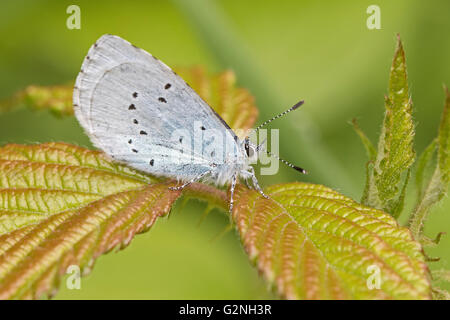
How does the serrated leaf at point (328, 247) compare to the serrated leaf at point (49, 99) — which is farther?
the serrated leaf at point (49, 99)

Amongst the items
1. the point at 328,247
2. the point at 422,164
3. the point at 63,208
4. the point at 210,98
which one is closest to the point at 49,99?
the point at 210,98

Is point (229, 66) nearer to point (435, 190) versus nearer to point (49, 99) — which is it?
point (49, 99)

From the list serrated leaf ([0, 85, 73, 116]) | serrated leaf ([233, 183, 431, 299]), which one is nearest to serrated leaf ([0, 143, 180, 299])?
serrated leaf ([233, 183, 431, 299])

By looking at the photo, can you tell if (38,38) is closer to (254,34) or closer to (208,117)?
(254,34)

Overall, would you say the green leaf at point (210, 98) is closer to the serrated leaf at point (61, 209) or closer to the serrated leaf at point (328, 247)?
the serrated leaf at point (61, 209)

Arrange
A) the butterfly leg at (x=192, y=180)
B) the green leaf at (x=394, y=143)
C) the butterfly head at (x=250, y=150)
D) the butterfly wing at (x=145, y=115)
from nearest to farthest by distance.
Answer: the green leaf at (x=394, y=143) → the butterfly leg at (x=192, y=180) → the butterfly wing at (x=145, y=115) → the butterfly head at (x=250, y=150)

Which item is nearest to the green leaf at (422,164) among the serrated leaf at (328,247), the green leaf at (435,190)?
the green leaf at (435,190)

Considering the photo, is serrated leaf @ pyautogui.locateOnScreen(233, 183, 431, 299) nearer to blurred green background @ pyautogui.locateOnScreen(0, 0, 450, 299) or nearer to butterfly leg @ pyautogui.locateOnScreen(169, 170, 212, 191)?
butterfly leg @ pyautogui.locateOnScreen(169, 170, 212, 191)
